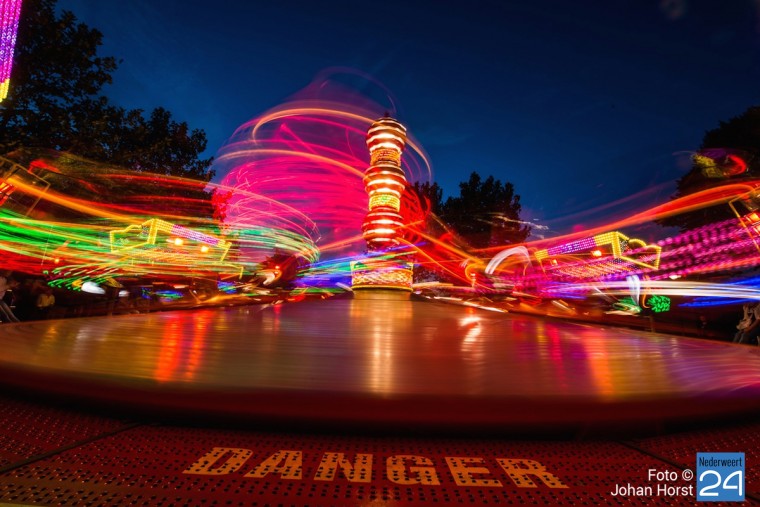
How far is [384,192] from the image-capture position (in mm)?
17438

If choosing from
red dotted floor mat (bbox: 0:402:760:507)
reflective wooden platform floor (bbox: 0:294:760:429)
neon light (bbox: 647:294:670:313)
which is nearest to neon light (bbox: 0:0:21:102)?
reflective wooden platform floor (bbox: 0:294:760:429)

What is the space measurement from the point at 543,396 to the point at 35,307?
44.8 ft

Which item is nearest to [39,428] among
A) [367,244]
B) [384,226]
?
[384,226]

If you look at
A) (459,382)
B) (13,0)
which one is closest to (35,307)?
(13,0)

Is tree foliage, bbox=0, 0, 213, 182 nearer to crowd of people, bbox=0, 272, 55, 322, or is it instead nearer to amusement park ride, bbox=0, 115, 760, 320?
amusement park ride, bbox=0, 115, 760, 320

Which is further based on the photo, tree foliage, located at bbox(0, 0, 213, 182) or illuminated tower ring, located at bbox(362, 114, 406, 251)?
Answer: illuminated tower ring, located at bbox(362, 114, 406, 251)

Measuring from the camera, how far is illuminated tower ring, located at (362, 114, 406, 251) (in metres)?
17.4

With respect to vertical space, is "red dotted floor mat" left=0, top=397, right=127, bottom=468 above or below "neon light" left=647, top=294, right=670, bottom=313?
below

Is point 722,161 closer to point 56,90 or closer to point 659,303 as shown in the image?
point 659,303

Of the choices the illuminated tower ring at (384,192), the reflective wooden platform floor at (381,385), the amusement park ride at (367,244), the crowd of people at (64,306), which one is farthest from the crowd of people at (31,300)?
the illuminated tower ring at (384,192)

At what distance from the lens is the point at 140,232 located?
1961 centimetres

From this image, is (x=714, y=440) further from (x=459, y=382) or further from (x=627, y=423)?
(x=459, y=382)

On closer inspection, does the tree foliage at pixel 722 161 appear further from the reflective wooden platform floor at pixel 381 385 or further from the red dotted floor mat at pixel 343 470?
the red dotted floor mat at pixel 343 470

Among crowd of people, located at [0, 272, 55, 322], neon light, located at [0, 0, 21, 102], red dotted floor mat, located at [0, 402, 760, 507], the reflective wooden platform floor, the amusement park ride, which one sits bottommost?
red dotted floor mat, located at [0, 402, 760, 507]
